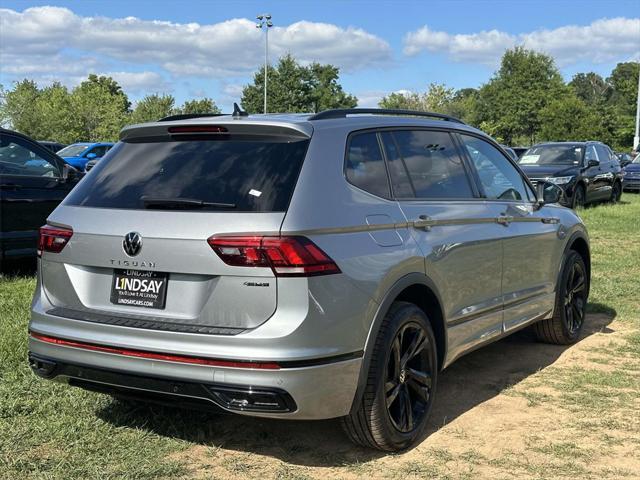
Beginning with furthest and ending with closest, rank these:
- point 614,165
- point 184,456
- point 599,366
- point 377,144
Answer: point 614,165, point 599,366, point 377,144, point 184,456

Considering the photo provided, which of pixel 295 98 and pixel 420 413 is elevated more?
pixel 295 98

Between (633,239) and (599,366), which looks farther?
(633,239)

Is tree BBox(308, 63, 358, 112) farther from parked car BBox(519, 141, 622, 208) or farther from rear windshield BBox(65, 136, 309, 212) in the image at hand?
rear windshield BBox(65, 136, 309, 212)

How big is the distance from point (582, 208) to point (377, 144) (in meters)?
14.8

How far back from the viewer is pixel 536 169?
1700 centimetres

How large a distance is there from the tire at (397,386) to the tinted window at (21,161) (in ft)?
17.9

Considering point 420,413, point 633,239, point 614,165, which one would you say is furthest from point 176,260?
point 614,165

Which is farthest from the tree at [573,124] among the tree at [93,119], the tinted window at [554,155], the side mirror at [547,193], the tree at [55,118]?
the side mirror at [547,193]

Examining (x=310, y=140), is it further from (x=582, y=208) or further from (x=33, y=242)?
(x=582, y=208)

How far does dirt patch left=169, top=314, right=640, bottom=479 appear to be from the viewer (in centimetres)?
364

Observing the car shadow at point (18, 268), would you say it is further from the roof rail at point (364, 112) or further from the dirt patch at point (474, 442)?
the roof rail at point (364, 112)

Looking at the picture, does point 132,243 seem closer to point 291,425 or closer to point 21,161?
point 291,425

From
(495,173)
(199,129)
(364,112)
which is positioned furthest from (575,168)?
(199,129)

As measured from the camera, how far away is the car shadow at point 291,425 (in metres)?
3.84
